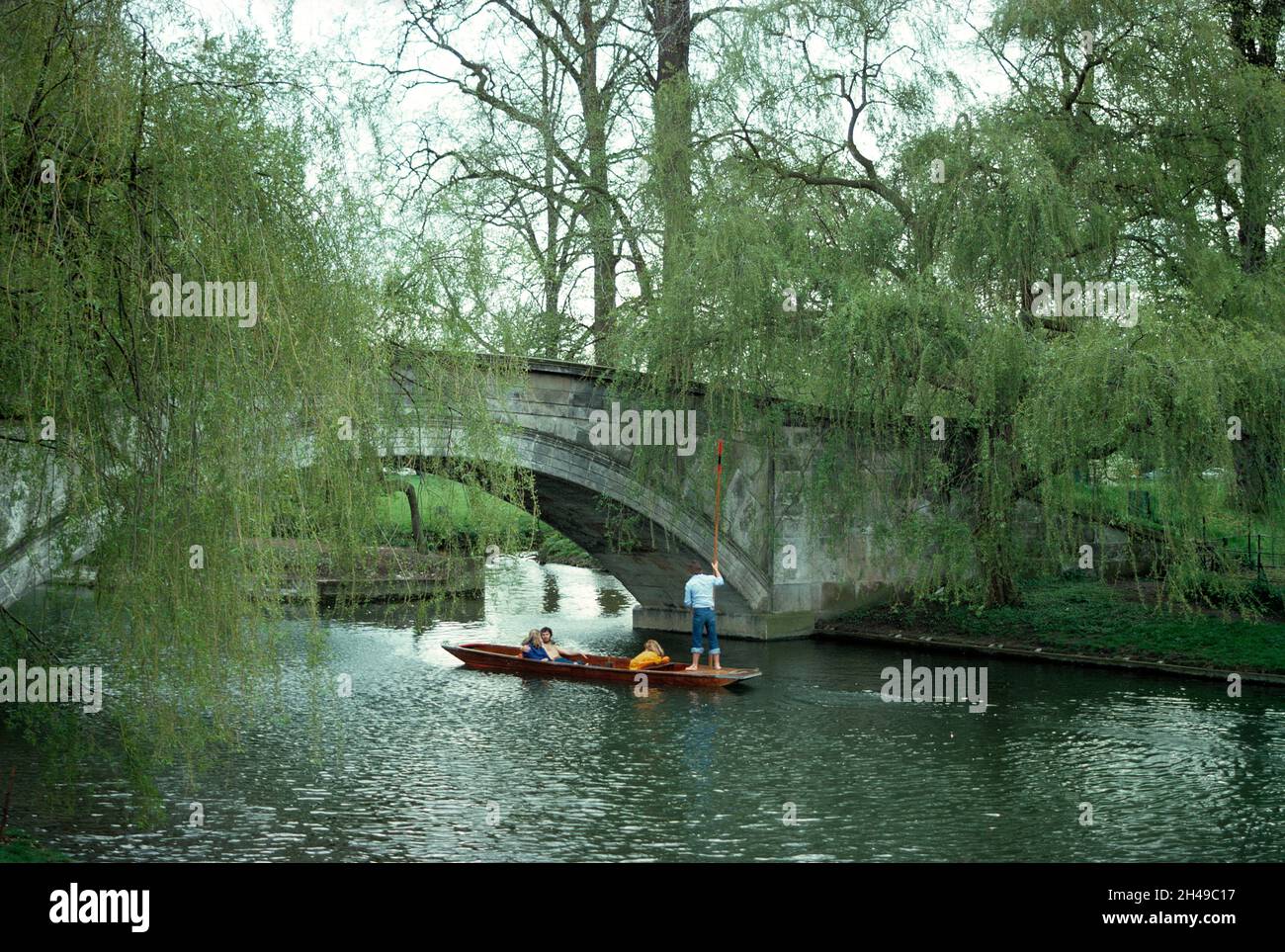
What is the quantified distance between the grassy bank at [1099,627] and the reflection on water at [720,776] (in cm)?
72

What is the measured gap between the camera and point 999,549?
16391 millimetres

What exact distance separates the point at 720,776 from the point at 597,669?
178 inches

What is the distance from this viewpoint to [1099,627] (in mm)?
16656

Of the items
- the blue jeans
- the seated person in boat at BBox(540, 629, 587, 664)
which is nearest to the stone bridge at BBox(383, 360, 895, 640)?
the seated person in boat at BBox(540, 629, 587, 664)

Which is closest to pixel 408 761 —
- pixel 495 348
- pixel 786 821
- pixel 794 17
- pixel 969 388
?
pixel 786 821

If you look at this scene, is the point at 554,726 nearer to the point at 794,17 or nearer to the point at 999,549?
the point at 999,549

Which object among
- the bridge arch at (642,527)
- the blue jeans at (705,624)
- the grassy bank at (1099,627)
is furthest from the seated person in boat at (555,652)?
the grassy bank at (1099,627)

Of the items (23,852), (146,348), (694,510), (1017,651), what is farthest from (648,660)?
(146,348)

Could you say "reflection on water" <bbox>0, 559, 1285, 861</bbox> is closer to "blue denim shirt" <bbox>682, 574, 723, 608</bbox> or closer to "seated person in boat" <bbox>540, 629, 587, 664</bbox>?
"seated person in boat" <bbox>540, 629, 587, 664</bbox>

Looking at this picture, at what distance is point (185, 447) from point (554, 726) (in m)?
5.82

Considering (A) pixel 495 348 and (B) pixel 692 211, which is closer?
(A) pixel 495 348

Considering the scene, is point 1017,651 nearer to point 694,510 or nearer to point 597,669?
point 694,510

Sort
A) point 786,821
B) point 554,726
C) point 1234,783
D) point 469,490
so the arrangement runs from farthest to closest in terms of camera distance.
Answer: point 469,490 → point 554,726 → point 1234,783 → point 786,821
